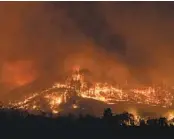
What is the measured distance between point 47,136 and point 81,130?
811 cm

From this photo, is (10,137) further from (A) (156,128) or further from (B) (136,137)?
(A) (156,128)

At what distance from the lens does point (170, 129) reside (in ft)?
304

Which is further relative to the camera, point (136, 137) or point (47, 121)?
point (47, 121)

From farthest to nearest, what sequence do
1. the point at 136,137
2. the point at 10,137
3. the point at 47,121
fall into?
the point at 47,121 < the point at 136,137 < the point at 10,137

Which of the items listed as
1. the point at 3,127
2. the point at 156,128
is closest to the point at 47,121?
the point at 3,127

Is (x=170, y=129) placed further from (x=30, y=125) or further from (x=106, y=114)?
(x=30, y=125)

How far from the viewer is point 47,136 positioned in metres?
80.2

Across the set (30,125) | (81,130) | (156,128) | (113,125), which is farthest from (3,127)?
(156,128)

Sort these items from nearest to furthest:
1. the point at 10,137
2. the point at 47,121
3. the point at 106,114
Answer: the point at 10,137
the point at 47,121
the point at 106,114

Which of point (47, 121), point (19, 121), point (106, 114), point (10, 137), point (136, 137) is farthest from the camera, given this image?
point (106, 114)

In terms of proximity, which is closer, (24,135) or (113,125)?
(24,135)

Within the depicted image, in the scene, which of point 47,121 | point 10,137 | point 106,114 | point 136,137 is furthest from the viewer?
point 106,114

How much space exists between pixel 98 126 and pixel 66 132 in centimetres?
878

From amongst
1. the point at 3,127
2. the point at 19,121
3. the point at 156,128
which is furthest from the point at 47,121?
the point at 156,128
